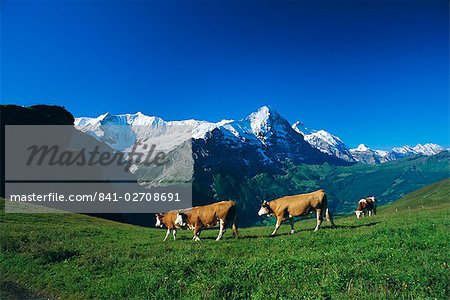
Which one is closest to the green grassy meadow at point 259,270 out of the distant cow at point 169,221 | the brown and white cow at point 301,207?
the brown and white cow at point 301,207

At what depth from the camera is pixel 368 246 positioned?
15.7 metres

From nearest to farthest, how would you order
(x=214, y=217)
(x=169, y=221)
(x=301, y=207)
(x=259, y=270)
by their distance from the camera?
(x=259, y=270) → (x=301, y=207) → (x=214, y=217) → (x=169, y=221)

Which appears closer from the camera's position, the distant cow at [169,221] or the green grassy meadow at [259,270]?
the green grassy meadow at [259,270]

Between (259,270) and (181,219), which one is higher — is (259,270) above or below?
below

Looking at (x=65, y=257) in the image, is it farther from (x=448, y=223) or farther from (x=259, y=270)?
(x=448, y=223)

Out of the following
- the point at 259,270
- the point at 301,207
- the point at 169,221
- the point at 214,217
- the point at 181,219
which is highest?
the point at 301,207

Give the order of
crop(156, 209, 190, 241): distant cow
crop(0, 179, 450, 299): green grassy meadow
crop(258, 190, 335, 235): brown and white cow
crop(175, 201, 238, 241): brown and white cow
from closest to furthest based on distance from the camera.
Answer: crop(0, 179, 450, 299): green grassy meadow < crop(258, 190, 335, 235): brown and white cow < crop(175, 201, 238, 241): brown and white cow < crop(156, 209, 190, 241): distant cow

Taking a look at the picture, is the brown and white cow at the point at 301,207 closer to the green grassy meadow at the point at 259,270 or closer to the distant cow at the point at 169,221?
the green grassy meadow at the point at 259,270

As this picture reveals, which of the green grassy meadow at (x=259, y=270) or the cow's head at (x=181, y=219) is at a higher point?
the cow's head at (x=181, y=219)

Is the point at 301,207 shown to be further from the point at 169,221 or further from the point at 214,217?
the point at 169,221

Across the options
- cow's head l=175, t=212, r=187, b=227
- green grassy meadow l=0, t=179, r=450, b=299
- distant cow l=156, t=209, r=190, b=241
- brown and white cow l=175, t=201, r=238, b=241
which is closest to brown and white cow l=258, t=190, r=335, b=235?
brown and white cow l=175, t=201, r=238, b=241

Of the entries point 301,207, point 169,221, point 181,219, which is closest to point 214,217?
point 181,219

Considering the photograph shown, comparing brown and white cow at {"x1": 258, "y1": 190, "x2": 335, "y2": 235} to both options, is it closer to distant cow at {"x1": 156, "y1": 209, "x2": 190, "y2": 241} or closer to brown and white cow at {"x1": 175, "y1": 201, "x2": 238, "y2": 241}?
brown and white cow at {"x1": 175, "y1": 201, "x2": 238, "y2": 241}

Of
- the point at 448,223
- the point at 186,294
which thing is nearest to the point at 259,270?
the point at 186,294
